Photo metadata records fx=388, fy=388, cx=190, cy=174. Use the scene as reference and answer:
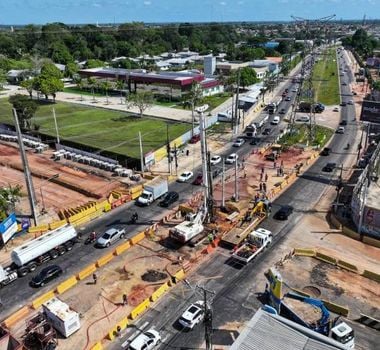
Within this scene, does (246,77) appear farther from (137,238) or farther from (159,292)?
(159,292)

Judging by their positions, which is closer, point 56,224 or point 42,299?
point 42,299

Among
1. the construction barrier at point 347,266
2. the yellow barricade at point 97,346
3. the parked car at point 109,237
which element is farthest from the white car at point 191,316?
the construction barrier at point 347,266

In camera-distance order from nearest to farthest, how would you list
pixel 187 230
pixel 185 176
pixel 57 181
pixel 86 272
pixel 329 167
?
pixel 86 272, pixel 187 230, pixel 185 176, pixel 57 181, pixel 329 167

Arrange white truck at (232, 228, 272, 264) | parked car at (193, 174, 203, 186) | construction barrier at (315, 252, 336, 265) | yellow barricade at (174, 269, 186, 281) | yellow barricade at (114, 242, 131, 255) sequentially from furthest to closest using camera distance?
1. parked car at (193, 174, 203, 186)
2. yellow barricade at (114, 242, 131, 255)
3. construction barrier at (315, 252, 336, 265)
4. white truck at (232, 228, 272, 264)
5. yellow barricade at (174, 269, 186, 281)

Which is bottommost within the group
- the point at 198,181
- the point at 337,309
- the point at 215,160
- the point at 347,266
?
the point at 347,266

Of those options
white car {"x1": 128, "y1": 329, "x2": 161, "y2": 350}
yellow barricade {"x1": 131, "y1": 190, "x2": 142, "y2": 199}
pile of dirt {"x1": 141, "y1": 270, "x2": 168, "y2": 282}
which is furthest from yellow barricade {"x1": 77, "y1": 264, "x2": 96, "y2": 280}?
yellow barricade {"x1": 131, "y1": 190, "x2": 142, "y2": 199}

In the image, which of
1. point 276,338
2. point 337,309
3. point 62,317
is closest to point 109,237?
point 62,317

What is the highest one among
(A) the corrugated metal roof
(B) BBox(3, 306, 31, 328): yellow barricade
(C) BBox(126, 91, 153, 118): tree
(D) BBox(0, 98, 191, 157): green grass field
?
(C) BBox(126, 91, 153, 118): tree

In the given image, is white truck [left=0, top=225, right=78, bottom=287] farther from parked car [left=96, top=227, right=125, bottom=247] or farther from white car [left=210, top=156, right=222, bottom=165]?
white car [left=210, top=156, right=222, bottom=165]

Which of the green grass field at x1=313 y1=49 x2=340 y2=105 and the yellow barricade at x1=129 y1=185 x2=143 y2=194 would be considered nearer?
the yellow barricade at x1=129 y1=185 x2=143 y2=194
